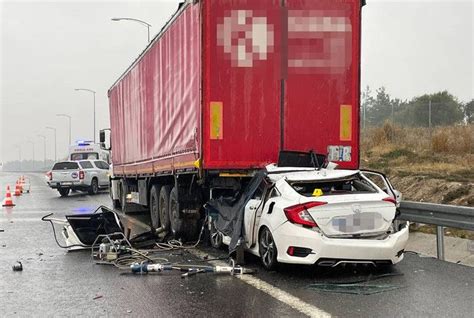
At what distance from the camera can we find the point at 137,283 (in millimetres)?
7293

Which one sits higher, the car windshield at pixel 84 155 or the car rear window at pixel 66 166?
the car windshield at pixel 84 155

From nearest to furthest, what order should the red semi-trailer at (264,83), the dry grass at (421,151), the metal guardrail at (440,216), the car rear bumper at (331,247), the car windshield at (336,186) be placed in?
the car rear bumper at (331,247) < the car windshield at (336,186) < the metal guardrail at (440,216) < the red semi-trailer at (264,83) < the dry grass at (421,151)

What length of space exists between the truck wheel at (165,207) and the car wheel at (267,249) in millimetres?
4020

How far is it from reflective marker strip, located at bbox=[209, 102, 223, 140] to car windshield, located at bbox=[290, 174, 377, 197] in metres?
1.78

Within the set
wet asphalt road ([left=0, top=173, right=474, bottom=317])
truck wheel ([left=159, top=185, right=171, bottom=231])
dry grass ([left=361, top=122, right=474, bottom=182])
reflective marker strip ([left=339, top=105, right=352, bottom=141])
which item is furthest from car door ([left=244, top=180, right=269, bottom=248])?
dry grass ([left=361, top=122, right=474, bottom=182])

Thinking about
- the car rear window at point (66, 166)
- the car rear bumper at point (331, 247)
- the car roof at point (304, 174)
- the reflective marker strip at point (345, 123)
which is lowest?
the car rear bumper at point (331, 247)

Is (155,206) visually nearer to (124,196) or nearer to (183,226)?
(183,226)

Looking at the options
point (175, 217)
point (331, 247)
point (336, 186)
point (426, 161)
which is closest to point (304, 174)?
point (336, 186)

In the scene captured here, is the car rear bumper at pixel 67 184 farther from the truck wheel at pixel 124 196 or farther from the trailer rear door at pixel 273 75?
the trailer rear door at pixel 273 75

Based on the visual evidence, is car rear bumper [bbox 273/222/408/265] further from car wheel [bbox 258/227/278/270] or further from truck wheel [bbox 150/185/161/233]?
truck wheel [bbox 150/185/161/233]

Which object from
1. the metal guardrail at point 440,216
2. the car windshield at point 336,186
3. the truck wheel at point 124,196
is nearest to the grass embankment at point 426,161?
the metal guardrail at point 440,216

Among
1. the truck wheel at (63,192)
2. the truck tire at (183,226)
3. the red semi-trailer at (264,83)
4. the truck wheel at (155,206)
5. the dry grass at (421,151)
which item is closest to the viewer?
the red semi-trailer at (264,83)

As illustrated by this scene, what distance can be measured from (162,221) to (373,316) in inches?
277

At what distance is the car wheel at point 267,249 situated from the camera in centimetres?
745
